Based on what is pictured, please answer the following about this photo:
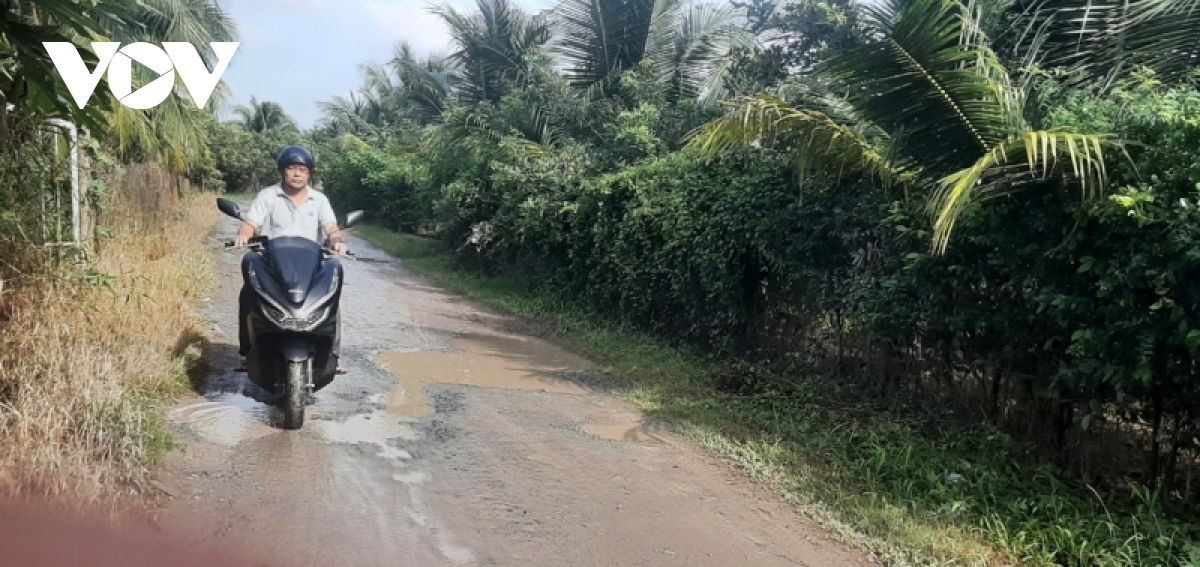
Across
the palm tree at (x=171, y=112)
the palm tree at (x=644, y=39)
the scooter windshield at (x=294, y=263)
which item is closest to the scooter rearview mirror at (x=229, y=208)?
the scooter windshield at (x=294, y=263)

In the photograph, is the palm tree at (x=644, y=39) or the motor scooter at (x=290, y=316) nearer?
the motor scooter at (x=290, y=316)

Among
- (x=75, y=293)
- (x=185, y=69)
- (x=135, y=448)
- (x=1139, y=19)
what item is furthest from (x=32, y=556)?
(x=1139, y=19)

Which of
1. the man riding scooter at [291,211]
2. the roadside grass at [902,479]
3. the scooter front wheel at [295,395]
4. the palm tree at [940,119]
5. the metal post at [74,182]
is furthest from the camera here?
the metal post at [74,182]

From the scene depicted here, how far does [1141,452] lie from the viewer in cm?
474

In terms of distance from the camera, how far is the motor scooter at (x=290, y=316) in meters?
5.31

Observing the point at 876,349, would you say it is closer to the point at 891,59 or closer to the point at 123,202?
the point at 891,59

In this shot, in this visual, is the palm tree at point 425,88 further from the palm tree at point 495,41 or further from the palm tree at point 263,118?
the palm tree at point 263,118

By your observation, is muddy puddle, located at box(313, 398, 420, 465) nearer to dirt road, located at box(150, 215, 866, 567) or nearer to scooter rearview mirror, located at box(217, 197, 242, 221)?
dirt road, located at box(150, 215, 866, 567)

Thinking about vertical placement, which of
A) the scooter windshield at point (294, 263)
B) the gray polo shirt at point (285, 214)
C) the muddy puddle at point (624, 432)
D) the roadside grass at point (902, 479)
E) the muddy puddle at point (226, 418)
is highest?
the gray polo shirt at point (285, 214)

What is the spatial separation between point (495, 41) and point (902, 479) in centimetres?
1416

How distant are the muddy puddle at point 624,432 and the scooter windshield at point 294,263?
7.04 ft

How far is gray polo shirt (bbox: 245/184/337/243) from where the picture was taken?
5.87 metres

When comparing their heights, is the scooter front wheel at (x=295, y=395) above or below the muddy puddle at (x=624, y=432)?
above

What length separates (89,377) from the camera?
14.8ft
